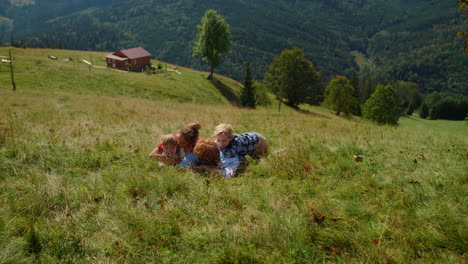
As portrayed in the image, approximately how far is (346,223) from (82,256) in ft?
10.8

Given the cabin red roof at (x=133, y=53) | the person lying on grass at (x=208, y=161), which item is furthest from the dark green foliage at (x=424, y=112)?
the person lying on grass at (x=208, y=161)

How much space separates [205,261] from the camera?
2934 millimetres

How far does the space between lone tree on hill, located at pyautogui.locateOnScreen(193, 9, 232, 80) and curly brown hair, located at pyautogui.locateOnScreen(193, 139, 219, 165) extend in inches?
2113

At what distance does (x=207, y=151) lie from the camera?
554cm

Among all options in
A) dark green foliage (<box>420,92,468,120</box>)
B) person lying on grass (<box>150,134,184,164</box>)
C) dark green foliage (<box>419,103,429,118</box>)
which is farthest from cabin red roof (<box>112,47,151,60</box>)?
dark green foliage (<box>420,92,468,120</box>)

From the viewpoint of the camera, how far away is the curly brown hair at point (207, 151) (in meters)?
5.50

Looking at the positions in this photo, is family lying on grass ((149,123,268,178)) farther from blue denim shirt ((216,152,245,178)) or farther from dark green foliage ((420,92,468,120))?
dark green foliage ((420,92,468,120))

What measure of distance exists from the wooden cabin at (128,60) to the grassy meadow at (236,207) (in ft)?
187

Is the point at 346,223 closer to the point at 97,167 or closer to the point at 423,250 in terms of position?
the point at 423,250

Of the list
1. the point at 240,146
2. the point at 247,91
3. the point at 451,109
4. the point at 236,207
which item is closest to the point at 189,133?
the point at 240,146

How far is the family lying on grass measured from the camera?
5516 mm

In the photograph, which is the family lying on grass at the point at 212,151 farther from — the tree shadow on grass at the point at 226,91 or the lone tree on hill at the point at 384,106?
the tree shadow on grass at the point at 226,91

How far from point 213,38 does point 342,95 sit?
2966 cm

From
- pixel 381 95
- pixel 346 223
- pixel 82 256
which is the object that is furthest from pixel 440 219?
pixel 381 95
